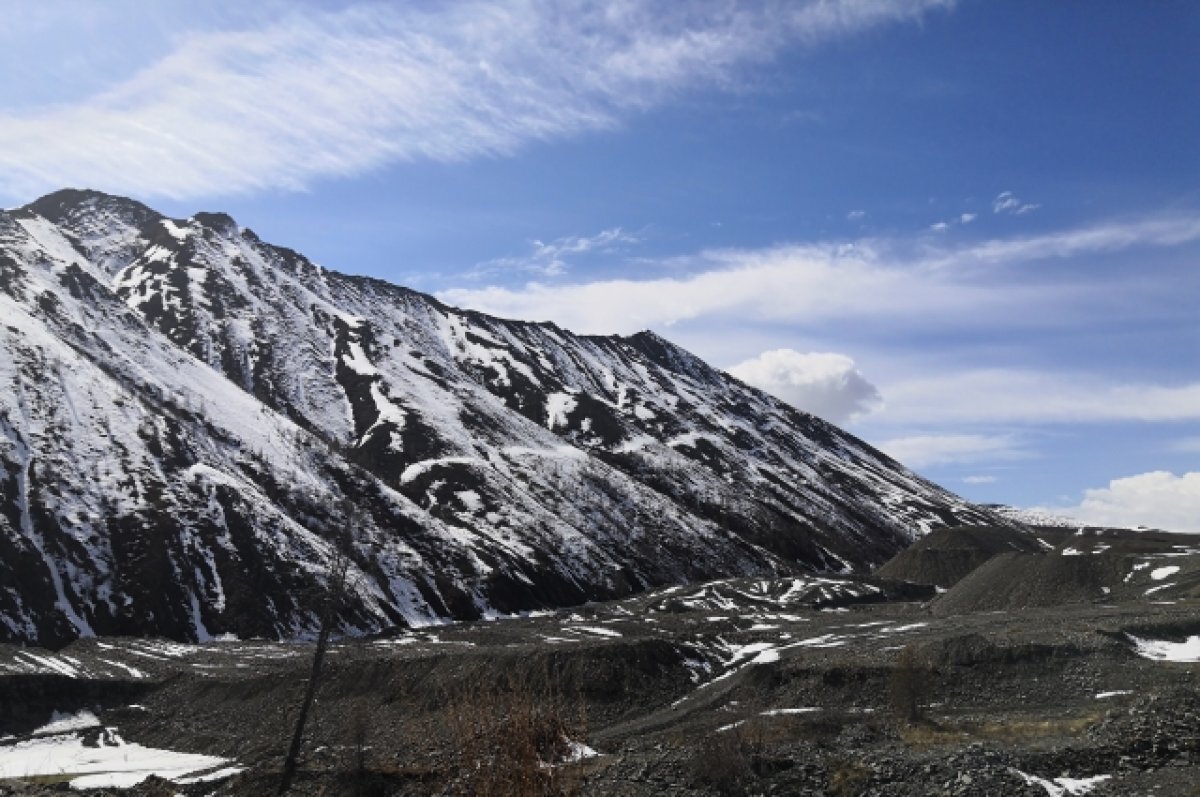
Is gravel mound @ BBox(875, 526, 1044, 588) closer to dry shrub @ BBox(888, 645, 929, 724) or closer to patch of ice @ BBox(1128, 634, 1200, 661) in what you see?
patch of ice @ BBox(1128, 634, 1200, 661)

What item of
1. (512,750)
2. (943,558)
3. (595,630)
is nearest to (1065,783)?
(512,750)

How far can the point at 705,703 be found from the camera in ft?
193

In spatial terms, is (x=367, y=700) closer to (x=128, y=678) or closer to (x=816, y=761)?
(x=128, y=678)

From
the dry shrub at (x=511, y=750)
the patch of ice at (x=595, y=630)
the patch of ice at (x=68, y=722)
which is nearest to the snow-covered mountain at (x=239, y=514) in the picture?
the patch of ice at (x=68, y=722)

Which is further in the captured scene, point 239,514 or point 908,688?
point 239,514

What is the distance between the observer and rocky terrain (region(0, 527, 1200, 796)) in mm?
31766

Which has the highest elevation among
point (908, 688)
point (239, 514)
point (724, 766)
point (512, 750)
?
point (239, 514)

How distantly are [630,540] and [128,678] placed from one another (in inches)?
4528

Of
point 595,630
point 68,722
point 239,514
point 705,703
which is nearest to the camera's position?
point 705,703

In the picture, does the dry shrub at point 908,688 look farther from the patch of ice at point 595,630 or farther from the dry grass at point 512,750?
the patch of ice at point 595,630

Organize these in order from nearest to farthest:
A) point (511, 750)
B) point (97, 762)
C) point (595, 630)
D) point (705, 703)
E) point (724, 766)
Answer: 1. point (511, 750)
2. point (724, 766)
3. point (97, 762)
4. point (705, 703)
5. point (595, 630)

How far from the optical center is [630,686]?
2502 inches

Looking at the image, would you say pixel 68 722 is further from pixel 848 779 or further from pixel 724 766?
pixel 848 779

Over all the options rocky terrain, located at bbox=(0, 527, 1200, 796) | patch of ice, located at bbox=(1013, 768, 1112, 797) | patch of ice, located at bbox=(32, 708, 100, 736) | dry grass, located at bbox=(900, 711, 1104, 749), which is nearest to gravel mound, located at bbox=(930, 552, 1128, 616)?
rocky terrain, located at bbox=(0, 527, 1200, 796)
